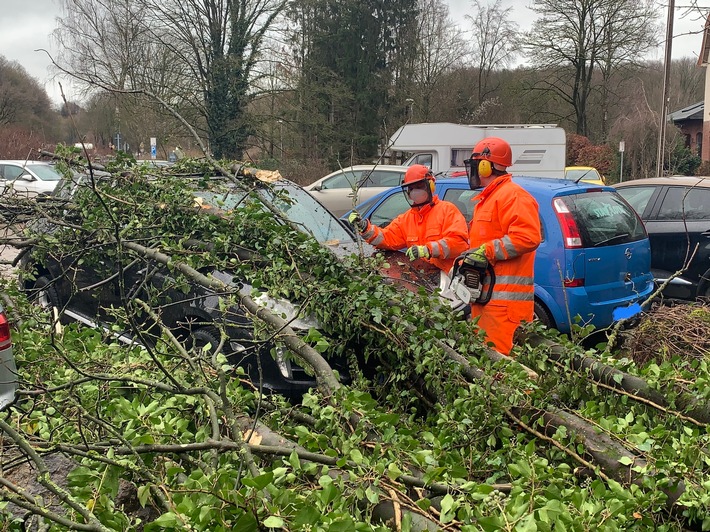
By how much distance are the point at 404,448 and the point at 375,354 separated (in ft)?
4.32

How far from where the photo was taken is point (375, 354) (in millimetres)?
3789

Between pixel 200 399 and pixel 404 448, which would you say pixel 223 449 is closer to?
pixel 200 399

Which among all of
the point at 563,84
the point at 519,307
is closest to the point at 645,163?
the point at 563,84

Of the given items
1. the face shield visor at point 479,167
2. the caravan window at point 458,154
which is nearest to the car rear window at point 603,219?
the face shield visor at point 479,167

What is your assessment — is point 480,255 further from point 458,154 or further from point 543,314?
point 458,154

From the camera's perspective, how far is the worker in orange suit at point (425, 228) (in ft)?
15.6

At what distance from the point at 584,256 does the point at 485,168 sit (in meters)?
1.91

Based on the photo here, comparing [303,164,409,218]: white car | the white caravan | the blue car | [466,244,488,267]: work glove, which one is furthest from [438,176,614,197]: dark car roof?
the white caravan

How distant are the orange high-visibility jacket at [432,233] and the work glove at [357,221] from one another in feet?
0.25

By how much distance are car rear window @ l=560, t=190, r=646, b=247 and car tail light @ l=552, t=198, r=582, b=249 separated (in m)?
0.04

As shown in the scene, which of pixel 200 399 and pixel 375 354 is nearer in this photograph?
pixel 200 399

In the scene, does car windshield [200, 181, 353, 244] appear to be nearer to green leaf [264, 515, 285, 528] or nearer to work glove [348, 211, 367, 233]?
work glove [348, 211, 367, 233]

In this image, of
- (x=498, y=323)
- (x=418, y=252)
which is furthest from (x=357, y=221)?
(x=498, y=323)

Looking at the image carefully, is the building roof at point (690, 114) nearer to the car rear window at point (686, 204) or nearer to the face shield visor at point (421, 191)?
the car rear window at point (686, 204)
